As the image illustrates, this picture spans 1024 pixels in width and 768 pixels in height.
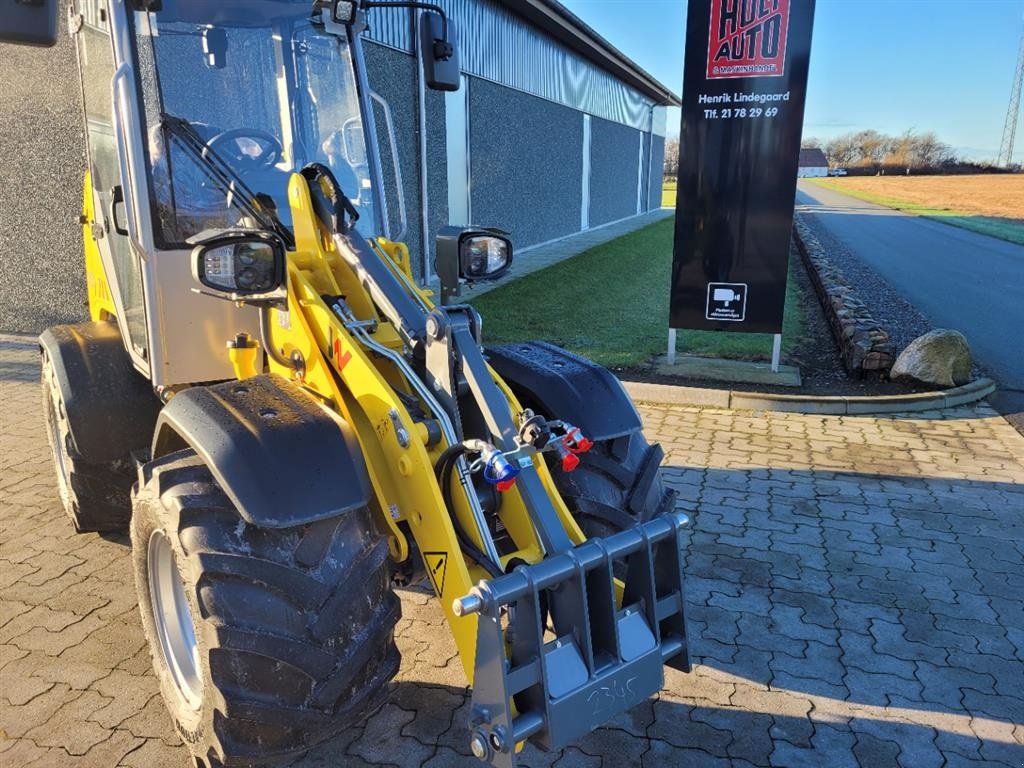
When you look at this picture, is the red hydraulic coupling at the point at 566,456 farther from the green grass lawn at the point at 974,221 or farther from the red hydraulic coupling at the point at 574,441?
the green grass lawn at the point at 974,221

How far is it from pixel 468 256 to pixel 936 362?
19.0ft

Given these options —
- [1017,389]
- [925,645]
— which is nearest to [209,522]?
[925,645]

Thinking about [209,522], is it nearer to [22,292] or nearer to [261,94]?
[261,94]

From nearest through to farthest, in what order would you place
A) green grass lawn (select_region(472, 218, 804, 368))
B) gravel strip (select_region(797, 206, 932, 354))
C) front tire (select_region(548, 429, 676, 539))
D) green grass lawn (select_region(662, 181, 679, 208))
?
front tire (select_region(548, 429, 676, 539))
green grass lawn (select_region(472, 218, 804, 368))
gravel strip (select_region(797, 206, 932, 354))
green grass lawn (select_region(662, 181, 679, 208))

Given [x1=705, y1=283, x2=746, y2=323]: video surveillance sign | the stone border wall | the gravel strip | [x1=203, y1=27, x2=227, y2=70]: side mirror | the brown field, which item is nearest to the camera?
[x1=203, y1=27, x2=227, y2=70]: side mirror

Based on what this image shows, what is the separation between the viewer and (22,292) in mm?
9352

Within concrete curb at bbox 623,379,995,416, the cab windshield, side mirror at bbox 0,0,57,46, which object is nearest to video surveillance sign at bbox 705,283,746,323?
concrete curb at bbox 623,379,995,416

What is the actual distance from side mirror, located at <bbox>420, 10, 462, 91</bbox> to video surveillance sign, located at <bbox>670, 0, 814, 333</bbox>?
4593 millimetres

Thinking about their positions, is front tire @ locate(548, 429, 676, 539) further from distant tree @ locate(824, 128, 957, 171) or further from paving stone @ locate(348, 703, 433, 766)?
distant tree @ locate(824, 128, 957, 171)

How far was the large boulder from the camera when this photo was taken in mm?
7457

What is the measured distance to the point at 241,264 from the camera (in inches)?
116

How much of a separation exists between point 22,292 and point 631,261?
11988 mm

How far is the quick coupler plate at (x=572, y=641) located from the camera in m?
2.15

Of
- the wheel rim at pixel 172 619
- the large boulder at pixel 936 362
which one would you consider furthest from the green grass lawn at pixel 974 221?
the wheel rim at pixel 172 619
